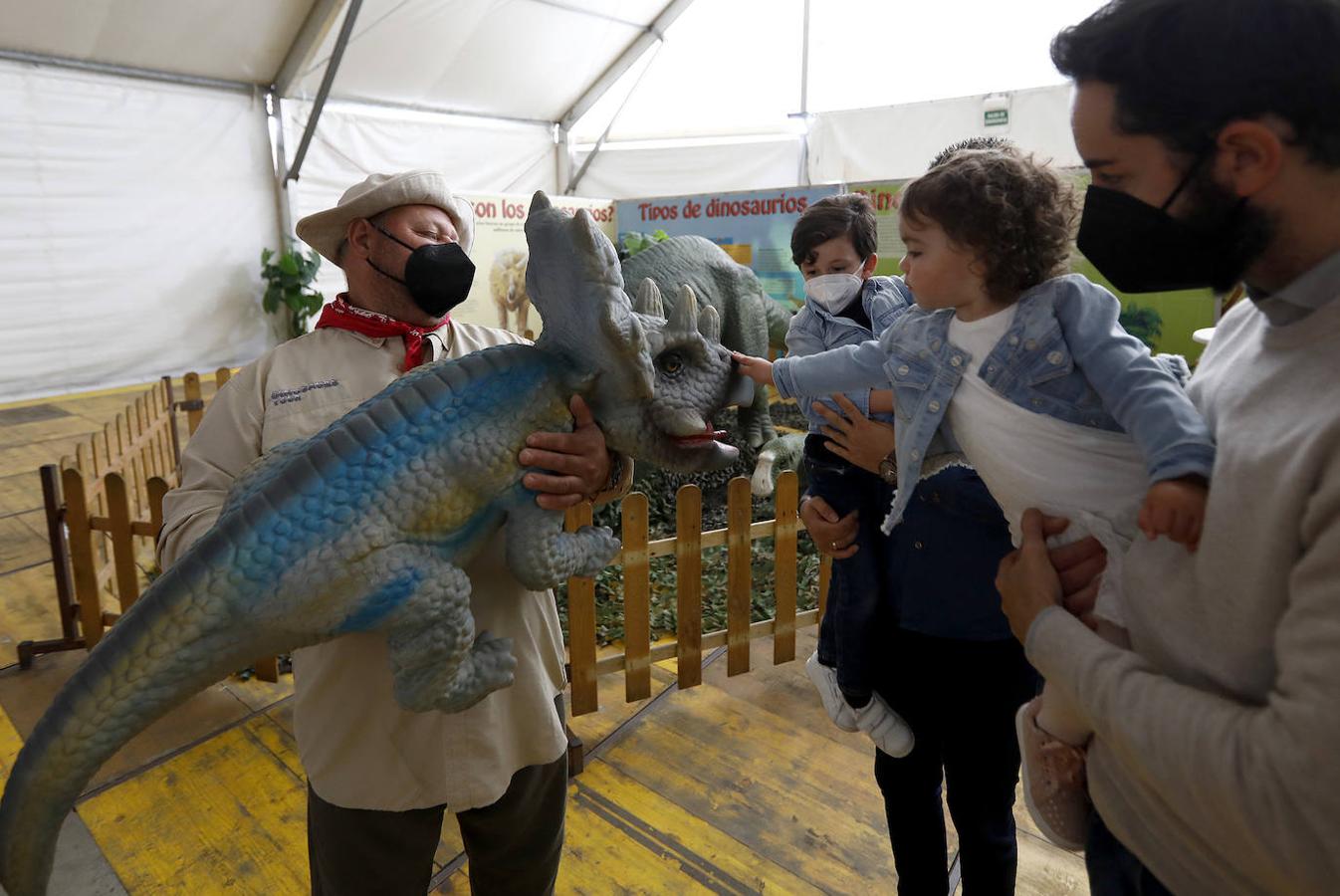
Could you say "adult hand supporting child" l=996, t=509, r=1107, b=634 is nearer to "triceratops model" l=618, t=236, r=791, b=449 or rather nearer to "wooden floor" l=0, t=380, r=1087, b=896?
"wooden floor" l=0, t=380, r=1087, b=896

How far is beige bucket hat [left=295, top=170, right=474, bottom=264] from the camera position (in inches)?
63.4

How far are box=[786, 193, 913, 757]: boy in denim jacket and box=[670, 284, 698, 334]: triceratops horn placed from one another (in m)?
0.45

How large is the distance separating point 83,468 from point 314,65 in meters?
7.66

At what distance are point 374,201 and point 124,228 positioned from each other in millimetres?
9510

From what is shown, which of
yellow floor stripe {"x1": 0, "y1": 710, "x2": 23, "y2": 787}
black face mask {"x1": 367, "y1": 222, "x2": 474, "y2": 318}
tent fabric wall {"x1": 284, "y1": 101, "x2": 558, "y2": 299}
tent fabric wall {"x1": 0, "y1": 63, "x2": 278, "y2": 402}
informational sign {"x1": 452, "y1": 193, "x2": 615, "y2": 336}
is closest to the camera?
black face mask {"x1": 367, "y1": 222, "x2": 474, "y2": 318}

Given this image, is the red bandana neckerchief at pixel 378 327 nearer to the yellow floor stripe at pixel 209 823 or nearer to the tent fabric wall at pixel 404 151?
the yellow floor stripe at pixel 209 823

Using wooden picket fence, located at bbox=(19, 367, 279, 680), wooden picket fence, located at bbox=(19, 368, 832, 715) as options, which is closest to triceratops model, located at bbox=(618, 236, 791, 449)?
wooden picket fence, located at bbox=(19, 368, 832, 715)

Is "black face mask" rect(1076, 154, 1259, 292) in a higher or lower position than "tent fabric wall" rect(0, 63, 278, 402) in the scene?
lower

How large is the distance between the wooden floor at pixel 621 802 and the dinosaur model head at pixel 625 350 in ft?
4.96

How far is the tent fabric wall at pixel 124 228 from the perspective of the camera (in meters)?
8.25

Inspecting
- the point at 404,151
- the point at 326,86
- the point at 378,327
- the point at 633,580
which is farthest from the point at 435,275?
the point at 404,151

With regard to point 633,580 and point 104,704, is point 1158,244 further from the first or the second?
point 633,580

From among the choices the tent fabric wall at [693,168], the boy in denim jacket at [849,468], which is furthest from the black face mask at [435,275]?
the tent fabric wall at [693,168]

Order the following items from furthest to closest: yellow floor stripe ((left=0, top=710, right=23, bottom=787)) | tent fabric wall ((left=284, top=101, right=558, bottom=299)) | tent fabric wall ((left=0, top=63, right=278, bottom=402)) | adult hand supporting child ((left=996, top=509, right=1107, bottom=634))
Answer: tent fabric wall ((left=284, top=101, right=558, bottom=299)), tent fabric wall ((left=0, top=63, right=278, bottom=402)), yellow floor stripe ((left=0, top=710, right=23, bottom=787)), adult hand supporting child ((left=996, top=509, right=1107, bottom=634))
